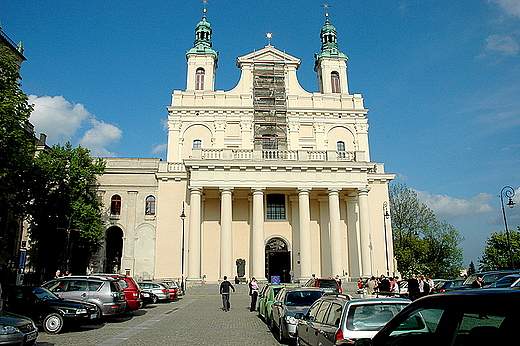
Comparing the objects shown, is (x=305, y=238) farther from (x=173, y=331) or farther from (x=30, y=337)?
(x=30, y=337)

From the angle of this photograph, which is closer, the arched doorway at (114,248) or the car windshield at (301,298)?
the car windshield at (301,298)

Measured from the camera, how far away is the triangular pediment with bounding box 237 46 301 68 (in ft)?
146

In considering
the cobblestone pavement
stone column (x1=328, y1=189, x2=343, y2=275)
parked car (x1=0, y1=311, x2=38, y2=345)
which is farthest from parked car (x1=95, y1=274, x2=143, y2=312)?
stone column (x1=328, y1=189, x2=343, y2=275)

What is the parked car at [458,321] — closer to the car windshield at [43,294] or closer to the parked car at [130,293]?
the car windshield at [43,294]

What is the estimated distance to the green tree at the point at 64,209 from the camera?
35.5 meters

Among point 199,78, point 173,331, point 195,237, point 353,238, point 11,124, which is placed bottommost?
point 173,331

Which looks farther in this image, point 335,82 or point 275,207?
point 335,82

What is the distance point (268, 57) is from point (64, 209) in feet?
84.9

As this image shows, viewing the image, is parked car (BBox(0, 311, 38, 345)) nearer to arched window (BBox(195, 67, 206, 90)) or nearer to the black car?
the black car

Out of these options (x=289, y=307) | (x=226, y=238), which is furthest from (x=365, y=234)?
(x=289, y=307)

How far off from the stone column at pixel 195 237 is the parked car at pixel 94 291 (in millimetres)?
17936

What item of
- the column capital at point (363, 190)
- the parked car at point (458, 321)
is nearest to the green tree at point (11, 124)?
the parked car at point (458, 321)

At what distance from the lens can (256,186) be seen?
3531 cm

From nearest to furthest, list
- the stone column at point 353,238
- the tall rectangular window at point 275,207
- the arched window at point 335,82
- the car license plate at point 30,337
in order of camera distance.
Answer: the car license plate at point 30,337
the stone column at point 353,238
the tall rectangular window at point 275,207
the arched window at point 335,82
